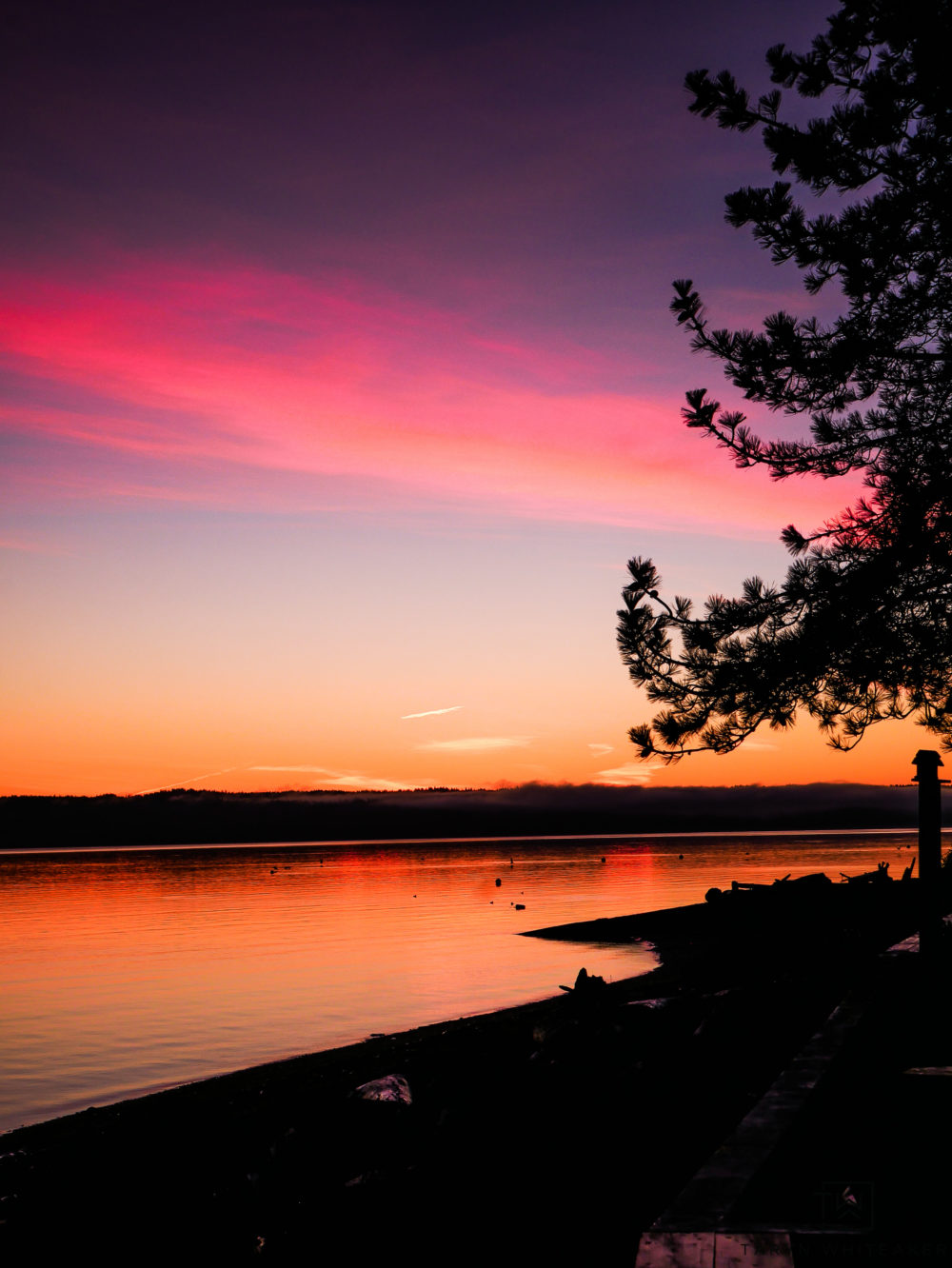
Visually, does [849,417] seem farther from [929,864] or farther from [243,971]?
[243,971]

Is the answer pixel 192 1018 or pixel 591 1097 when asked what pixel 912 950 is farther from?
pixel 192 1018

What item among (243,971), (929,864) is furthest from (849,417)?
(243,971)

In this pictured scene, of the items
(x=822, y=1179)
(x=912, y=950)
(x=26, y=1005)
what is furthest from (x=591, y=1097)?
(x=26, y=1005)

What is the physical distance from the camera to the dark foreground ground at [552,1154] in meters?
5.32

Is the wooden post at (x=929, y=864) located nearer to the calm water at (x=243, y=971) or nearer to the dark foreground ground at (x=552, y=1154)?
the dark foreground ground at (x=552, y=1154)

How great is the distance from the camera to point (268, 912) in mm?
45969

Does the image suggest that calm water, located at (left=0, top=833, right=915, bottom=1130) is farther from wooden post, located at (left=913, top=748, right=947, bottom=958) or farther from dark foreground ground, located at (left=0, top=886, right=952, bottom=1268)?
wooden post, located at (left=913, top=748, right=947, bottom=958)

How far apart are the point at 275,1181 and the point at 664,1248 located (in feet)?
13.7

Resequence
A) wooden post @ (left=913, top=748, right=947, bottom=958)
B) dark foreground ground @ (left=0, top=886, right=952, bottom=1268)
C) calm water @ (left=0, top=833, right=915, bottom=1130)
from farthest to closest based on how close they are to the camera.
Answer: calm water @ (left=0, top=833, right=915, bottom=1130) → wooden post @ (left=913, top=748, right=947, bottom=958) → dark foreground ground @ (left=0, top=886, right=952, bottom=1268)

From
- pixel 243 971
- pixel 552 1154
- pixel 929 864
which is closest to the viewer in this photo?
pixel 552 1154

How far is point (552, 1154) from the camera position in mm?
6926

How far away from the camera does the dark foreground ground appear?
5.32 meters

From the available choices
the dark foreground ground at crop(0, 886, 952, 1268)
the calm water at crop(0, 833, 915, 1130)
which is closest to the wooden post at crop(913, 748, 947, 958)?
the dark foreground ground at crop(0, 886, 952, 1268)

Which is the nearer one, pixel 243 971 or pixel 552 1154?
pixel 552 1154
